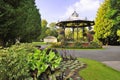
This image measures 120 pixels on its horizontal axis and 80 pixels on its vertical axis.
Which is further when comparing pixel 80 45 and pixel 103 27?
pixel 103 27

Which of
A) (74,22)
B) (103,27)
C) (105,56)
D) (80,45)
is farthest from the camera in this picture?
(103,27)

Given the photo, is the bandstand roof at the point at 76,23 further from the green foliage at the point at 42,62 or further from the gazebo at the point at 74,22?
the green foliage at the point at 42,62

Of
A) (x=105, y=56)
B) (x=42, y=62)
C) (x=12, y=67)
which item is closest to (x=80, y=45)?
(x=105, y=56)

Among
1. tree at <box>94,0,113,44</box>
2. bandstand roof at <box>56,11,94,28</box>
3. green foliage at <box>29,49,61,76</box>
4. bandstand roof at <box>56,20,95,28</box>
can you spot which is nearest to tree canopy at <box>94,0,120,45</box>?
tree at <box>94,0,113,44</box>

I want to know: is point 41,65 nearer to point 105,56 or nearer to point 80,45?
point 105,56

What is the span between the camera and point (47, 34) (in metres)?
110

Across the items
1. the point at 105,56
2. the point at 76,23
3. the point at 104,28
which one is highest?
the point at 76,23

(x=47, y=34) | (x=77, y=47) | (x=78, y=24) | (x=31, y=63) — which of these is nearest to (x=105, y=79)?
(x=31, y=63)

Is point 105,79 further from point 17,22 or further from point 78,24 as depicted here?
point 78,24

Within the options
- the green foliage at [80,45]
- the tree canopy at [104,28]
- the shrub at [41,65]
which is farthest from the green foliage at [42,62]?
the tree canopy at [104,28]

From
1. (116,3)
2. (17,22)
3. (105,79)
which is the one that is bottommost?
(105,79)

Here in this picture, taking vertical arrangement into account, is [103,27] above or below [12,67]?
above

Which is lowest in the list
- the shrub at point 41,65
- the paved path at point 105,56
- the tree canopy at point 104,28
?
the paved path at point 105,56

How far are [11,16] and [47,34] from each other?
94049mm
